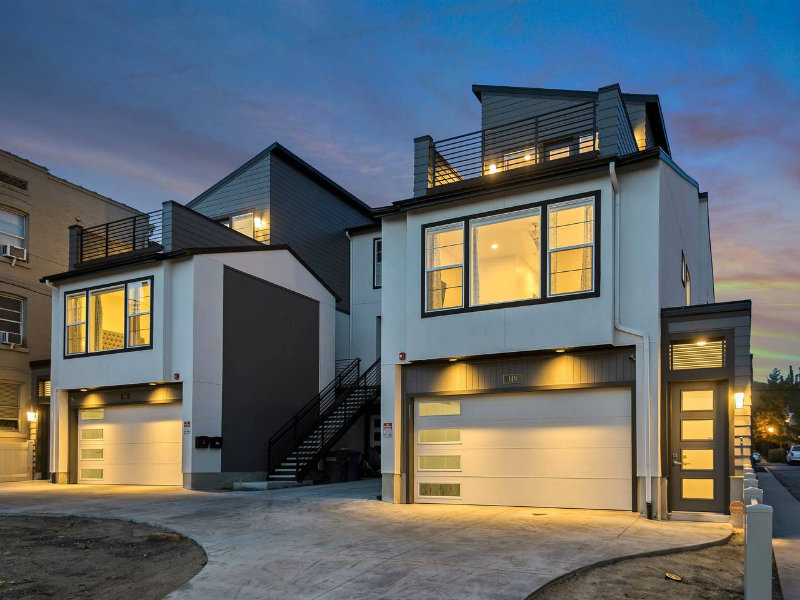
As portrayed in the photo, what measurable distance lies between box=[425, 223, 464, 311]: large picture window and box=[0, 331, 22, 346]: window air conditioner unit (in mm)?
16735

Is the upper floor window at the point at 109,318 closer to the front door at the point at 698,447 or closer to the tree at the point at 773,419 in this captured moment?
the front door at the point at 698,447

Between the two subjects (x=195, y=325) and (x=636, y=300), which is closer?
(x=636, y=300)

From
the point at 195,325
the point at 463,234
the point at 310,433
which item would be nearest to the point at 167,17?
the point at 195,325

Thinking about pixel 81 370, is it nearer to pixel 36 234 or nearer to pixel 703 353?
pixel 36 234

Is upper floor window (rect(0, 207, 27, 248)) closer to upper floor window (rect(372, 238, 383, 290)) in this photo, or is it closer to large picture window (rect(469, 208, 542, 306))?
upper floor window (rect(372, 238, 383, 290))

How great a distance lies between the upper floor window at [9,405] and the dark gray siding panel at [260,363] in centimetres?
939

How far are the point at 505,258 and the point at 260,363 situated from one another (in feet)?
32.3

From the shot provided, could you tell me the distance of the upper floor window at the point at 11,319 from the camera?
24.3 metres

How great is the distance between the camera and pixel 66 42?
1895 cm

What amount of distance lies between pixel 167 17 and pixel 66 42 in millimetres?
3099

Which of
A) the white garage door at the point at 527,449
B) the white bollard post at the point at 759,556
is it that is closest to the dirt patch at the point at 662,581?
the white bollard post at the point at 759,556

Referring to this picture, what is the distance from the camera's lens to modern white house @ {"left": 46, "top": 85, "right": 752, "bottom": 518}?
12.2 meters

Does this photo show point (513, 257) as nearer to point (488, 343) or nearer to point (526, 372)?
point (488, 343)

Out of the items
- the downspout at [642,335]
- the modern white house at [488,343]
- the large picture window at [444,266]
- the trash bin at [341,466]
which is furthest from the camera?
the trash bin at [341,466]
